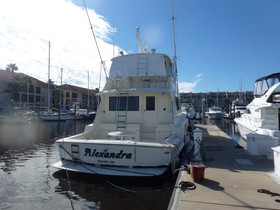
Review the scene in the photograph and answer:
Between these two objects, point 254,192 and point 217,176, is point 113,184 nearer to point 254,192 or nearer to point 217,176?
point 217,176

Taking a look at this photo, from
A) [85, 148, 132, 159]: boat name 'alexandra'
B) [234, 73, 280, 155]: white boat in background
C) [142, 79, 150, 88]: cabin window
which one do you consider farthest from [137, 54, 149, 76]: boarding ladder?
[234, 73, 280, 155]: white boat in background

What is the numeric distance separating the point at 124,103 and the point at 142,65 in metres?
1.94

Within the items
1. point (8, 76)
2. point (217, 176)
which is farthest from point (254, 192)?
point (8, 76)

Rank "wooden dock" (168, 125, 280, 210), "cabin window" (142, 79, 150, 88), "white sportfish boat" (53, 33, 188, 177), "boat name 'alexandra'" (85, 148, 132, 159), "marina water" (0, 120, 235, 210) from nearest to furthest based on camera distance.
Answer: "wooden dock" (168, 125, 280, 210) < "marina water" (0, 120, 235, 210) < "boat name 'alexandra'" (85, 148, 132, 159) < "white sportfish boat" (53, 33, 188, 177) < "cabin window" (142, 79, 150, 88)

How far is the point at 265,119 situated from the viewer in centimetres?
1583

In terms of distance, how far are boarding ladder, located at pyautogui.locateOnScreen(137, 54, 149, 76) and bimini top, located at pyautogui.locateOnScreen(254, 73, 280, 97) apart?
1114 centimetres

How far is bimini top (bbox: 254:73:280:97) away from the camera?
60.9 feet

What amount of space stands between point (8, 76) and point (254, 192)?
7678 centimetres

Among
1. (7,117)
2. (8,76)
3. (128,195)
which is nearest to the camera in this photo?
(128,195)

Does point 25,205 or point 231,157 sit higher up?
point 231,157

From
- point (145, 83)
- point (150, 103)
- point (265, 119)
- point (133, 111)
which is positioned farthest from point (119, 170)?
point (265, 119)

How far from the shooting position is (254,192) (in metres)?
5.96

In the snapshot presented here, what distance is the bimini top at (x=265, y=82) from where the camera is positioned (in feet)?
60.9

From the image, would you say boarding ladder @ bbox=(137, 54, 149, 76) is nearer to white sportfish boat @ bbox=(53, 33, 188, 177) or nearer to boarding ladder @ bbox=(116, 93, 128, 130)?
white sportfish boat @ bbox=(53, 33, 188, 177)
